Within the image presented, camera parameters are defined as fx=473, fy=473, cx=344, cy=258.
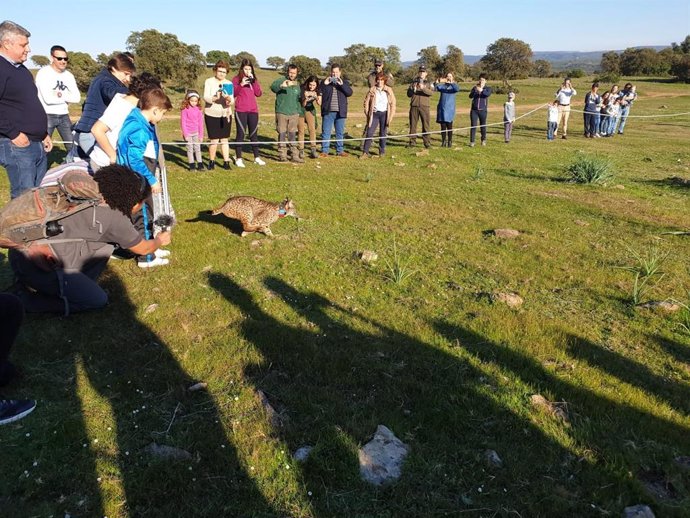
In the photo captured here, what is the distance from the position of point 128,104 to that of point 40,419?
3488 mm

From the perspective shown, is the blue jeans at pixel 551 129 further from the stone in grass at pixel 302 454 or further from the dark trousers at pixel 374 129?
the stone in grass at pixel 302 454

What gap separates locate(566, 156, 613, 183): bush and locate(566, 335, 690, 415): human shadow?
7353 mm

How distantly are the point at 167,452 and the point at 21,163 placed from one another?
4102 mm

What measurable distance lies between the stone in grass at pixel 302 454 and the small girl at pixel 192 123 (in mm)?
8770

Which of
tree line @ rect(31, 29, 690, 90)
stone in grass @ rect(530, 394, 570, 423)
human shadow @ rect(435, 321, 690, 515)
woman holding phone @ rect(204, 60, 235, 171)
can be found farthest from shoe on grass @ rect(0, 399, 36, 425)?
tree line @ rect(31, 29, 690, 90)

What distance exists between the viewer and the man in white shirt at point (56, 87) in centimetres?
873

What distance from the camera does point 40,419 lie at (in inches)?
125

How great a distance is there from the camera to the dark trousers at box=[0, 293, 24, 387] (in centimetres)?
339

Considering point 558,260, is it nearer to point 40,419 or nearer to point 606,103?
point 40,419

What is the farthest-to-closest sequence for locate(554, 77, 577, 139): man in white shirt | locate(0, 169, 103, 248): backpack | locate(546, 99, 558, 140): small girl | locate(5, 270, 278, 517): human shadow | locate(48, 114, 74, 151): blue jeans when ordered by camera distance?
locate(546, 99, 558, 140): small girl, locate(554, 77, 577, 139): man in white shirt, locate(48, 114, 74, 151): blue jeans, locate(0, 169, 103, 248): backpack, locate(5, 270, 278, 517): human shadow

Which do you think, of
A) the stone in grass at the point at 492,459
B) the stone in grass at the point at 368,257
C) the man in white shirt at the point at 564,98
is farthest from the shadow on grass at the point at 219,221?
the man in white shirt at the point at 564,98

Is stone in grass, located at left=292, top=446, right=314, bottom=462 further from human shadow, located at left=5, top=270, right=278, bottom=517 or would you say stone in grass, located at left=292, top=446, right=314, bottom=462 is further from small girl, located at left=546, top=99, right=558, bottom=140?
small girl, located at left=546, top=99, right=558, bottom=140

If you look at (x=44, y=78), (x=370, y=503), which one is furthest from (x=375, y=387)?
(x=44, y=78)

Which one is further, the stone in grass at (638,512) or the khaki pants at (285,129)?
the khaki pants at (285,129)
